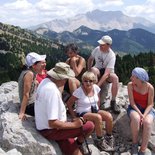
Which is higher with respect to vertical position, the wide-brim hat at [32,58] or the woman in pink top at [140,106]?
the wide-brim hat at [32,58]

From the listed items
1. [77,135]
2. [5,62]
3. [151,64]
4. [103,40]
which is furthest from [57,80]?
[5,62]

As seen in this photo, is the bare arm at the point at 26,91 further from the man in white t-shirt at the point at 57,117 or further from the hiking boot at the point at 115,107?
the hiking boot at the point at 115,107

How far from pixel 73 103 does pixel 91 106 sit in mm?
646

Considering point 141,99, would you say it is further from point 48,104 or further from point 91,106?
point 48,104

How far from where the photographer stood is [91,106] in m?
10.5

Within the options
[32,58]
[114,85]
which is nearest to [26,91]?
[32,58]

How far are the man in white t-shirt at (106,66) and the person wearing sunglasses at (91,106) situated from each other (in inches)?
74.0

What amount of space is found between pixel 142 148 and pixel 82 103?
2257 mm

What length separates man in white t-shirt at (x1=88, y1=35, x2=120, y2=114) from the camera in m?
12.5

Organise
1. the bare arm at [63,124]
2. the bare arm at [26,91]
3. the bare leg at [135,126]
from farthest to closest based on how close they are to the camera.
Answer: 1. the bare leg at [135,126]
2. the bare arm at [26,91]
3. the bare arm at [63,124]

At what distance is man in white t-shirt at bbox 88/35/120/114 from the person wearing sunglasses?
1.88 m

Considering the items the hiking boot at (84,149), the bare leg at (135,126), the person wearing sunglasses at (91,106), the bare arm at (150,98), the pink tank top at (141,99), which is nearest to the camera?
the hiking boot at (84,149)

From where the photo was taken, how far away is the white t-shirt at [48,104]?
8.53 m

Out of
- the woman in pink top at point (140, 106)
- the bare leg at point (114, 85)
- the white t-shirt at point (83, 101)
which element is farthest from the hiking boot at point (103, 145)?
the bare leg at point (114, 85)
